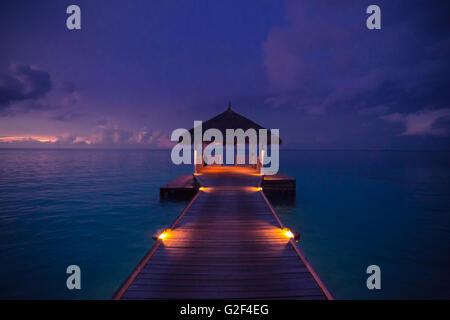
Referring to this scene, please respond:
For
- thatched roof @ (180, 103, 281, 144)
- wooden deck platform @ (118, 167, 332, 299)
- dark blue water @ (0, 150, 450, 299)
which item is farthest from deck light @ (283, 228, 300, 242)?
thatched roof @ (180, 103, 281, 144)

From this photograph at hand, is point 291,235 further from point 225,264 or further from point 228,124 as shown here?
point 228,124

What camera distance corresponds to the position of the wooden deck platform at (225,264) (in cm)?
350

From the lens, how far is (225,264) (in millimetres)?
4297

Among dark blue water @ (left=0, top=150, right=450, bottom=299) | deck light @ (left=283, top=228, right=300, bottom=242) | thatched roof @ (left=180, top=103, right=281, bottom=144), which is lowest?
dark blue water @ (left=0, top=150, right=450, bottom=299)

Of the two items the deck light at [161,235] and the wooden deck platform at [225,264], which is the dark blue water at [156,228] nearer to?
the deck light at [161,235]

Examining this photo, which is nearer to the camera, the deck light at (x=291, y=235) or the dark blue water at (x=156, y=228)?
the deck light at (x=291, y=235)

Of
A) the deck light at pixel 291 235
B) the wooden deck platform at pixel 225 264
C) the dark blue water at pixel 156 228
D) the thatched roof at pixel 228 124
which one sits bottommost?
the dark blue water at pixel 156 228

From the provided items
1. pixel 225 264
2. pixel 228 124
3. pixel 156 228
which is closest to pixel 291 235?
pixel 225 264

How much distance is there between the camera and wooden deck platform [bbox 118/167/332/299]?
11.5 ft

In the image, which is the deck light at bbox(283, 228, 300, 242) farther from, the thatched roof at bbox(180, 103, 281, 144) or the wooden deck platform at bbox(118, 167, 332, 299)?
the thatched roof at bbox(180, 103, 281, 144)

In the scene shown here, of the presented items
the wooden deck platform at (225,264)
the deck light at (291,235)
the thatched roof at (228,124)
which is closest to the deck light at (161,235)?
the wooden deck platform at (225,264)

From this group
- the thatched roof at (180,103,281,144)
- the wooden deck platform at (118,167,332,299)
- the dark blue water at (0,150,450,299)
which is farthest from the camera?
the thatched roof at (180,103,281,144)

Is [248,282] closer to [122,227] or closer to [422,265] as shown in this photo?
[422,265]

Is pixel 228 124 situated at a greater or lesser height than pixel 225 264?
greater
